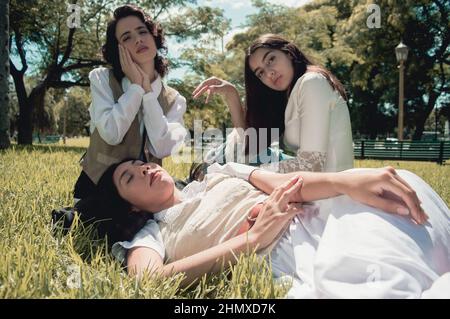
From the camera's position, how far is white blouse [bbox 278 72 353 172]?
9.70 feet

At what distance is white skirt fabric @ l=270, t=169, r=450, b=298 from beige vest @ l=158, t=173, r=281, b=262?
186 millimetres

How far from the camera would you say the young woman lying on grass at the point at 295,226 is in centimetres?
151

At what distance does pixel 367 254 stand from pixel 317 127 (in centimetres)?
156

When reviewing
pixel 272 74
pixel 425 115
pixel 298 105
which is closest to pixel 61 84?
pixel 272 74

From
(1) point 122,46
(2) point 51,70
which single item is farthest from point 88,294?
(2) point 51,70

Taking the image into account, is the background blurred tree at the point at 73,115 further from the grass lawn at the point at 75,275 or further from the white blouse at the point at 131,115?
the grass lawn at the point at 75,275

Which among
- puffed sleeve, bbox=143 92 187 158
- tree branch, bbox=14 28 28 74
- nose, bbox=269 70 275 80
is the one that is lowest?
puffed sleeve, bbox=143 92 187 158

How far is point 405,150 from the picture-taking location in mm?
13773

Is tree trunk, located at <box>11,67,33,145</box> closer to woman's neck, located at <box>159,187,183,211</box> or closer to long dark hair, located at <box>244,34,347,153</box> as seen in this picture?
long dark hair, located at <box>244,34,347,153</box>

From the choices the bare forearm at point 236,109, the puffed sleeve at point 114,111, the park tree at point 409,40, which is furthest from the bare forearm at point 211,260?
the park tree at point 409,40

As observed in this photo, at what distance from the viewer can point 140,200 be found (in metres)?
2.51

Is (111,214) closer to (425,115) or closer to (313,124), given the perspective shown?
(313,124)

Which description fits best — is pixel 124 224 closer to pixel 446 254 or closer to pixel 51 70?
pixel 446 254

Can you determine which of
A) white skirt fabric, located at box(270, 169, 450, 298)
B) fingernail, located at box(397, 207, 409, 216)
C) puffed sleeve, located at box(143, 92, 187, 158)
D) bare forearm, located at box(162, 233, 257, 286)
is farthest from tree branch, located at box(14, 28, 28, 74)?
fingernail, located at box(397, 207, 409, 216)
